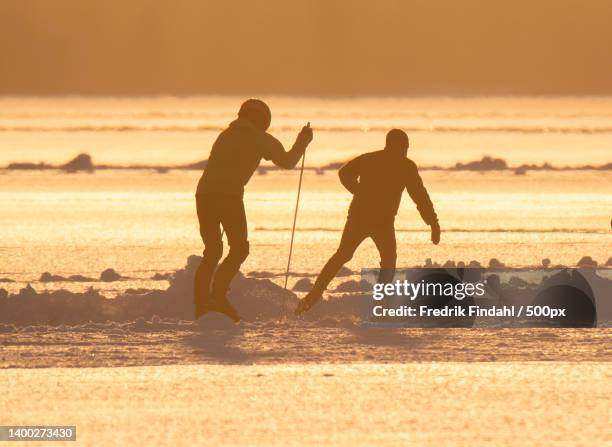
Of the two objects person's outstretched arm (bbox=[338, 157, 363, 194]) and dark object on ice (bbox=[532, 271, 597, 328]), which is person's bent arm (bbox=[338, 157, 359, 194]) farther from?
dark object on ice (bbox=[532, 271, 597, 328])

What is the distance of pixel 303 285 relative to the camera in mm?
22125

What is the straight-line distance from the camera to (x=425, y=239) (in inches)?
1358

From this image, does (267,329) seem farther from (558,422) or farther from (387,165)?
(558,422)

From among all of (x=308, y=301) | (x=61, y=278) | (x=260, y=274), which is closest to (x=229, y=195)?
(x=308, y=301)

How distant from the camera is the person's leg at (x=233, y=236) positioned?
17688mm

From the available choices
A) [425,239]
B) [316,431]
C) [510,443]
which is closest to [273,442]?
[316,431]

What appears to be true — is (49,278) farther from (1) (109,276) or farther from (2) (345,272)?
(2) (345,272)

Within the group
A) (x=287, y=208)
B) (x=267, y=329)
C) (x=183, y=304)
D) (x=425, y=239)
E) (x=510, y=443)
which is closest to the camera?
(x=510, y=443)

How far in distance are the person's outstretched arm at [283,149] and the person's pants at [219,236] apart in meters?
0.41

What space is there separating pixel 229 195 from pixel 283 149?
54 centimetres

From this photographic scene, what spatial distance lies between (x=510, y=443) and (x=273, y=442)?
1.21 meters

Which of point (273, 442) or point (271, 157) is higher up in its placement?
point (271, 157)

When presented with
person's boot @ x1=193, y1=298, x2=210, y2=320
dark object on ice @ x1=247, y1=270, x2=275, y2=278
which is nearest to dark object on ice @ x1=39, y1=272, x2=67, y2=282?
dark object on ice @ x1=247, y1=270, x2=275, y2=278

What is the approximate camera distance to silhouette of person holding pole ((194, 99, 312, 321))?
17.7 meters
